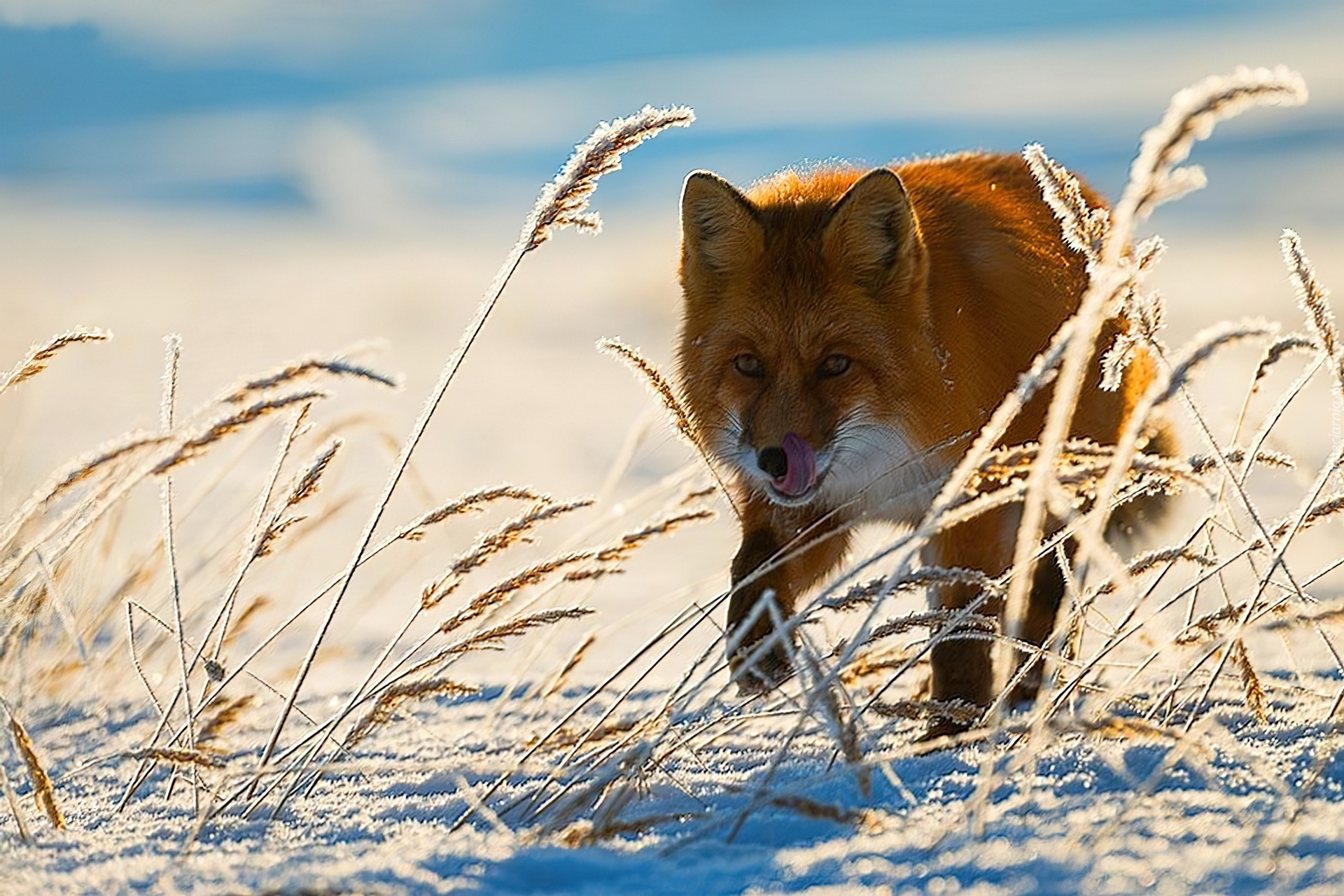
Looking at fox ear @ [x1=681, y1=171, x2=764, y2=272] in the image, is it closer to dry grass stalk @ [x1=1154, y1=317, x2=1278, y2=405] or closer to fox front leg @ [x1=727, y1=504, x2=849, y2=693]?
fox front leg @ [x1=727, y1=504, x2=849, y2=693]

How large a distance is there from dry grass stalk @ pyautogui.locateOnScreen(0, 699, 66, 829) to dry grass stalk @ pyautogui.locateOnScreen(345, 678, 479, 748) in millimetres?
561

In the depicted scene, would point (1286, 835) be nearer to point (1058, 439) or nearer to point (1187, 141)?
point (1058, 439)

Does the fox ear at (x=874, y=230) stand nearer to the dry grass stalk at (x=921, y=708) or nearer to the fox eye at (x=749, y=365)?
the fox eye at (x=749, y=365)

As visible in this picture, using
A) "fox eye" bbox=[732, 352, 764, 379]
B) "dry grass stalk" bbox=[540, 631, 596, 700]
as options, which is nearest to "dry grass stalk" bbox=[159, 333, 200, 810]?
"dry grass stalk" bbox=[540, 631, 596, 700]

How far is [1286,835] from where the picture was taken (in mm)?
1759

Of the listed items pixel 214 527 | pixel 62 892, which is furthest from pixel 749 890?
pixel 214 527

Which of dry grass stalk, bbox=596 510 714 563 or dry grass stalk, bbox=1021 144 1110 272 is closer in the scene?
dry grass stalk, bbox=1021 144 1110 272

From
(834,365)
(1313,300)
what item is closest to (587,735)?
(1313,300)

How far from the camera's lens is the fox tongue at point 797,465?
4027mm

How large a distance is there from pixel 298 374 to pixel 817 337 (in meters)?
2.20

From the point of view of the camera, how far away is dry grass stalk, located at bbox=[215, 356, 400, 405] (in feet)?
7.45

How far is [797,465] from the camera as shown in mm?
4027

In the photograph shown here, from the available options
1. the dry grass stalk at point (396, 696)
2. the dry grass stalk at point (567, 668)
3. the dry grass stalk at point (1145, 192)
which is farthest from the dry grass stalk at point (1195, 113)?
the dry grass stalk at point (567, 668)

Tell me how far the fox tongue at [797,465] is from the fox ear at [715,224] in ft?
2.32
